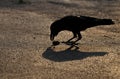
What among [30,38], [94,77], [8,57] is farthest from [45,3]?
[94,77]

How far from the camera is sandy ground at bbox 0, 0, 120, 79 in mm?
8078

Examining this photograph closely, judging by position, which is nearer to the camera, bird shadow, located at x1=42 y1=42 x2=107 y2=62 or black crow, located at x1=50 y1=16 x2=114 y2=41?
bird shadow, located at x1=42 y1=42 x2=107 y2=62

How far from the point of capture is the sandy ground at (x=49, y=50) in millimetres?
8078

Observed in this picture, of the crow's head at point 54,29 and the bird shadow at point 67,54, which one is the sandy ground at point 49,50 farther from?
the crow's head at point 54,29

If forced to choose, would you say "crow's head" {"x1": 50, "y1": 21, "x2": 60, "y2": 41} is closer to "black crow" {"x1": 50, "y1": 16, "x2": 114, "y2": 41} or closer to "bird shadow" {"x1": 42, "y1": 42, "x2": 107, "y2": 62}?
"black crow" {"x1": 50, "y1": 16, "x2": 114, "y2": 41}

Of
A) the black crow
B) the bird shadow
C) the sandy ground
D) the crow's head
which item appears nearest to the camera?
the sandy ground

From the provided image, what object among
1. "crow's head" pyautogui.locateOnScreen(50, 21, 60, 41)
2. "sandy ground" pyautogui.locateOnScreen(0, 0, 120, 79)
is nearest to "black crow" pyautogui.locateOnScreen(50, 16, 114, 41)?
"crow's head" pyautogui.locateOnScreen(50, 21, 60, 41)

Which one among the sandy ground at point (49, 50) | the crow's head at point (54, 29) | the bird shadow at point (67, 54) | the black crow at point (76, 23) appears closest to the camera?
the sandy ground at point (49, 50)

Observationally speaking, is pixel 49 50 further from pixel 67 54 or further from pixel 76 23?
pixel 76 23

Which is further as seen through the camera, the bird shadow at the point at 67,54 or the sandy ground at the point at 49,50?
the bird shadow at the point at 67,54

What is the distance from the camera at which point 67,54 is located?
9133 mm

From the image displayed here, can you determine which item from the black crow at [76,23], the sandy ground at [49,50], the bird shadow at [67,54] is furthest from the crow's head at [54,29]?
the bird shadow at [67,54]

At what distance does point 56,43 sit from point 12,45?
102 centimetres

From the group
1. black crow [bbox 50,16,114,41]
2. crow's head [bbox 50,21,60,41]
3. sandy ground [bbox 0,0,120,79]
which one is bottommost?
sandy ground [bbox 0,0,120,79]
